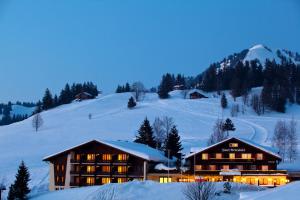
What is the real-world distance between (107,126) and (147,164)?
5758 cm

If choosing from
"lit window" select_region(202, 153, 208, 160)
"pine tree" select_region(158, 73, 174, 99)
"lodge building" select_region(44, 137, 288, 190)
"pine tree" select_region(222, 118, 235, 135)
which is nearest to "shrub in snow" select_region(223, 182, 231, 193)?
"lodge building" select_region(44, 137, 288, 190)

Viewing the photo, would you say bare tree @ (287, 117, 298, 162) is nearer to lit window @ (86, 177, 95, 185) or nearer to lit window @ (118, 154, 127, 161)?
lit window @ (118, 154, 127, 161)

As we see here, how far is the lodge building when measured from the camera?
63625 mm

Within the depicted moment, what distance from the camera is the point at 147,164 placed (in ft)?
209

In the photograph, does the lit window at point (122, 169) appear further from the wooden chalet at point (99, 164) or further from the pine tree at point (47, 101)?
the pine tree at point (47, 101)

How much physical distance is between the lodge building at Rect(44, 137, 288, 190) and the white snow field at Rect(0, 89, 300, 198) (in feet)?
16.9

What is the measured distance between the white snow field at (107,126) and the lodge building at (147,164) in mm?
5158

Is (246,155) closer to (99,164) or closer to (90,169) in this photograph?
(99,164)

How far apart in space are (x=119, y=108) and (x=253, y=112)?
3760cm

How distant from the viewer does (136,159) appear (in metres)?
64.4

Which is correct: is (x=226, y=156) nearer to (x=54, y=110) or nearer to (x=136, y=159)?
(x=136, y=159)

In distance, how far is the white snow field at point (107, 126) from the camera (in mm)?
91881

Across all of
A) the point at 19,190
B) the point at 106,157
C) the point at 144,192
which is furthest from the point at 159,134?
the point at 144,192

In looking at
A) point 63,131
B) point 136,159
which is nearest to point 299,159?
point 136,159
